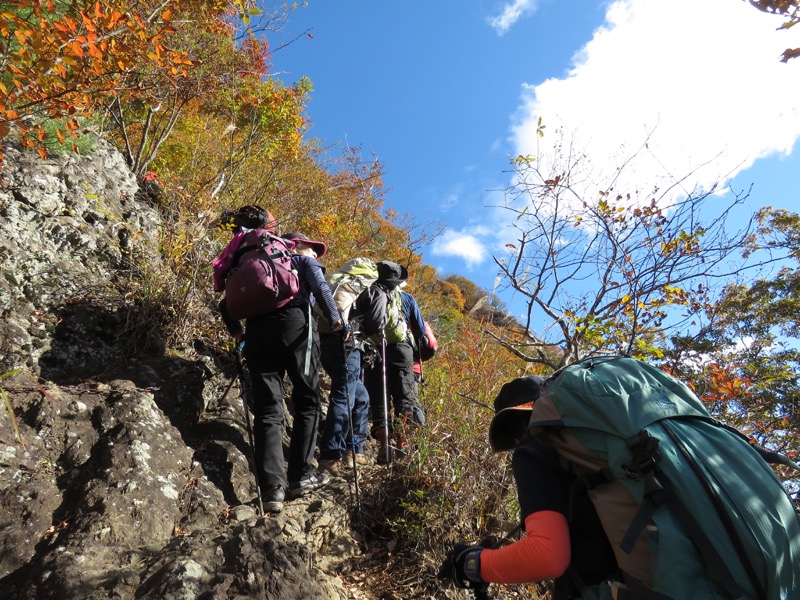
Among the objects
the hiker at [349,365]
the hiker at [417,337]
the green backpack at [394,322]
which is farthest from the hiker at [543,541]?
the hiker at [417,337]

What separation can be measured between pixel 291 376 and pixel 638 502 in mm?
2925

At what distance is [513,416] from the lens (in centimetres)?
195

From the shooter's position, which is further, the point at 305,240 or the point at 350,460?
the point at 350,460

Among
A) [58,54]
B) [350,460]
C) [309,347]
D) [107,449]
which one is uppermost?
[58,54]

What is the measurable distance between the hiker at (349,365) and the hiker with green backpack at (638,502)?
265 centimetres

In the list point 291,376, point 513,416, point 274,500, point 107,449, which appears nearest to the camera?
point 513,416

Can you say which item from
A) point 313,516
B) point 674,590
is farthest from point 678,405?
point 313,516

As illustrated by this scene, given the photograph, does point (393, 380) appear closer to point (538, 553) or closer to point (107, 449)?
point (107, 449)

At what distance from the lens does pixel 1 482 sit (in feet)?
9.77

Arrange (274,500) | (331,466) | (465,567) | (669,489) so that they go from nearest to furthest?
(669,489) → (465,567) → (274,500) → (331,466)

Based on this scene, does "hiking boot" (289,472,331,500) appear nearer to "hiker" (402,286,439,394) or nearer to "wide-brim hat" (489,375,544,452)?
"hiker" (402,286,439,394)

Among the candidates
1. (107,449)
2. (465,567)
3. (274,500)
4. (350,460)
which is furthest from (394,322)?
(465,567)

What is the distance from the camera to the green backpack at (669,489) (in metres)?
1.25

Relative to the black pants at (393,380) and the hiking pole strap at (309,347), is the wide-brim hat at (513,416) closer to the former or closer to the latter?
the hiking pole strap at (309,347)
